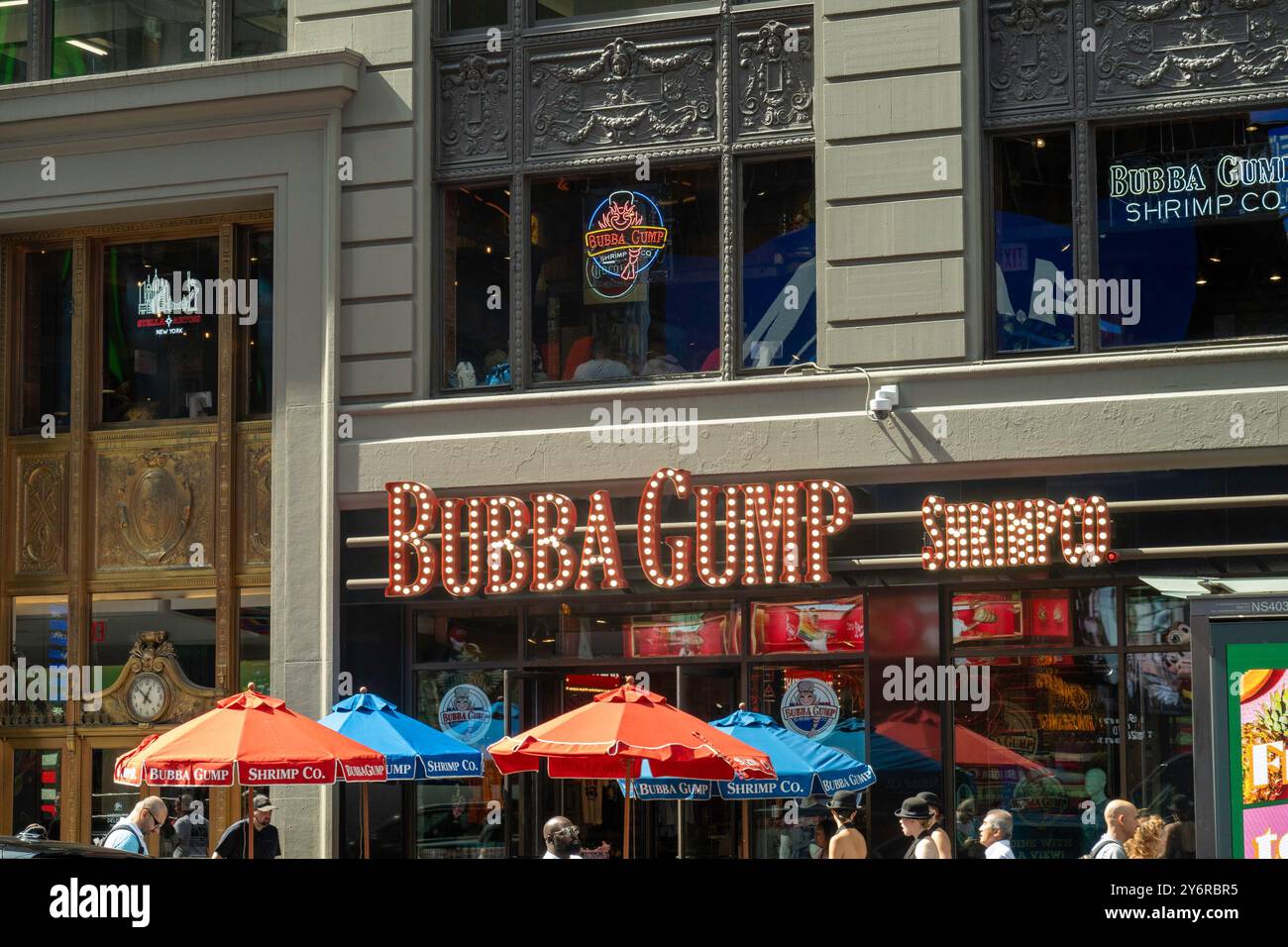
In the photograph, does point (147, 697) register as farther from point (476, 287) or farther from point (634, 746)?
point (634, 746)

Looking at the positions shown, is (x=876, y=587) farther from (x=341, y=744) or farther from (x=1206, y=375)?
(x=341, y=744)

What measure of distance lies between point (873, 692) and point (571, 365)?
4.60 metres

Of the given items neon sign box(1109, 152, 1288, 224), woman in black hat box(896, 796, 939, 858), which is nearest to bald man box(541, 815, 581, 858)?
woman in black hat box(896, 796, 939, 858)

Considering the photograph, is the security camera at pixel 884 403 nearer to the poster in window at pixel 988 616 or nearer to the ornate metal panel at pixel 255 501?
the poster in window at pixel 988 616

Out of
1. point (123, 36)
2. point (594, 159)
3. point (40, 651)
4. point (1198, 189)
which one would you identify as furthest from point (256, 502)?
point (1198, 189)

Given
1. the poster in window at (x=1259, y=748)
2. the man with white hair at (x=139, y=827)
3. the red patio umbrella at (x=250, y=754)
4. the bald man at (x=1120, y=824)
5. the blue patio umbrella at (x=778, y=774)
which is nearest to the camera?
the poster in window at (x=1259, y=748)

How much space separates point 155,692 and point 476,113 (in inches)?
286

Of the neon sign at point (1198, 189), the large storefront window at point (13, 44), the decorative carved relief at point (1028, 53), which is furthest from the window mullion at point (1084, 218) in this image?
the large storefront window at point (13, 44)

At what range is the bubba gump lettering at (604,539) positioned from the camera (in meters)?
14.8

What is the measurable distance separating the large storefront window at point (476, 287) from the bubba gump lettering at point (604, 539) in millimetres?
1498

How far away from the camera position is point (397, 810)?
1612cm

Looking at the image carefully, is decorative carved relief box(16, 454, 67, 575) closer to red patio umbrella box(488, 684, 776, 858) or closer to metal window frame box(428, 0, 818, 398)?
metal window frame box(428, 0, 818, 398)

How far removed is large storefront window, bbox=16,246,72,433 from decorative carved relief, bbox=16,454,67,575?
0.51m

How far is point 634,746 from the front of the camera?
1159 cm
